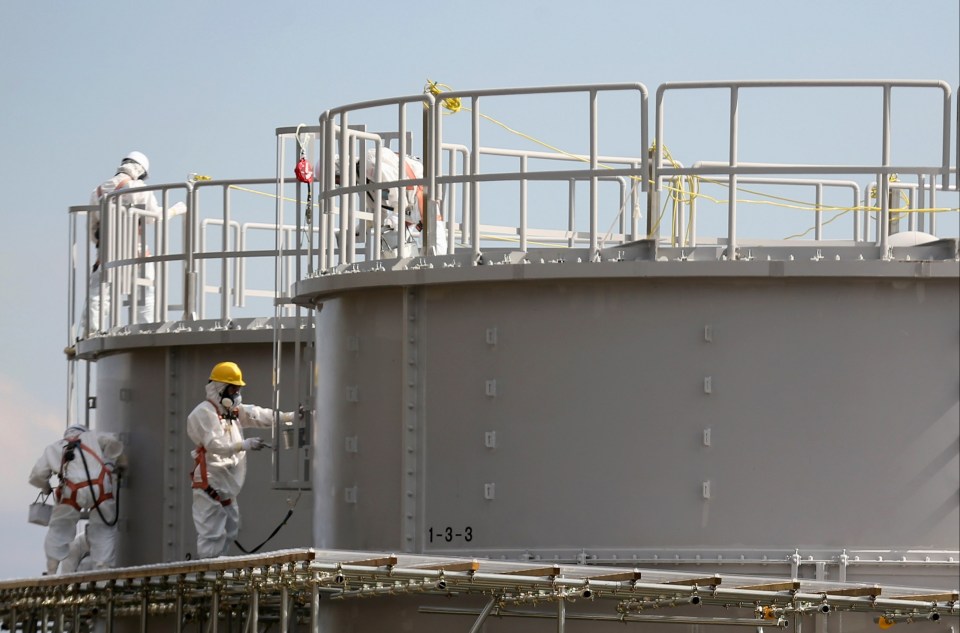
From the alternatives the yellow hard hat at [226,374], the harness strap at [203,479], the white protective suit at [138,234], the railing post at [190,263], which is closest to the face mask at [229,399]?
the yellow hard hat at [226,374]

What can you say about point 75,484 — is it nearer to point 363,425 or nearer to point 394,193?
point 394,193

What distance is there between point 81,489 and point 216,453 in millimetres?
3198

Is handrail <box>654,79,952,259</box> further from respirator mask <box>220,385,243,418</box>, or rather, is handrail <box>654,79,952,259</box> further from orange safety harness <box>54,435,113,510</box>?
orange safety harness <box>54,435,113,510</box>

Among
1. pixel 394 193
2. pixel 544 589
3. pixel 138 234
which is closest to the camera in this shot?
pixel 544 589

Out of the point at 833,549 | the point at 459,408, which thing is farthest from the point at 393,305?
the point at 833,549

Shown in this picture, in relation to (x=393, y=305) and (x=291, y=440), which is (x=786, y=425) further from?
(x=291, y=440)

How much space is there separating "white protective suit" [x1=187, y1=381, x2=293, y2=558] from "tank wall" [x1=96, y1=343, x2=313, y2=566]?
231 cm

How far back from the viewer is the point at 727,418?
50.1ft

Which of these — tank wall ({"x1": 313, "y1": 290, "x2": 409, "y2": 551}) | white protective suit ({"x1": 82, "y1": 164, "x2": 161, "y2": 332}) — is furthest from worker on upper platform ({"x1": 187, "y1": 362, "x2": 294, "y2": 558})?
white protective suit ({"x1": 82, "y1": 164, "x2": 161, "y2": 332})

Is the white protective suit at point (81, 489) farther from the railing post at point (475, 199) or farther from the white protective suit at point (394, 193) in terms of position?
the railing post at point (475, 199)

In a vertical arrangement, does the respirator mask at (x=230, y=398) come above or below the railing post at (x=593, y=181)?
below

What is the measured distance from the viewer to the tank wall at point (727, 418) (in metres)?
15.2

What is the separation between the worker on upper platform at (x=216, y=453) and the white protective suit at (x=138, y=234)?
15.3 ft

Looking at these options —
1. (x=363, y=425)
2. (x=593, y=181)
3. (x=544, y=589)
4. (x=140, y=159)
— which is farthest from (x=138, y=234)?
(x=544, y=589)
